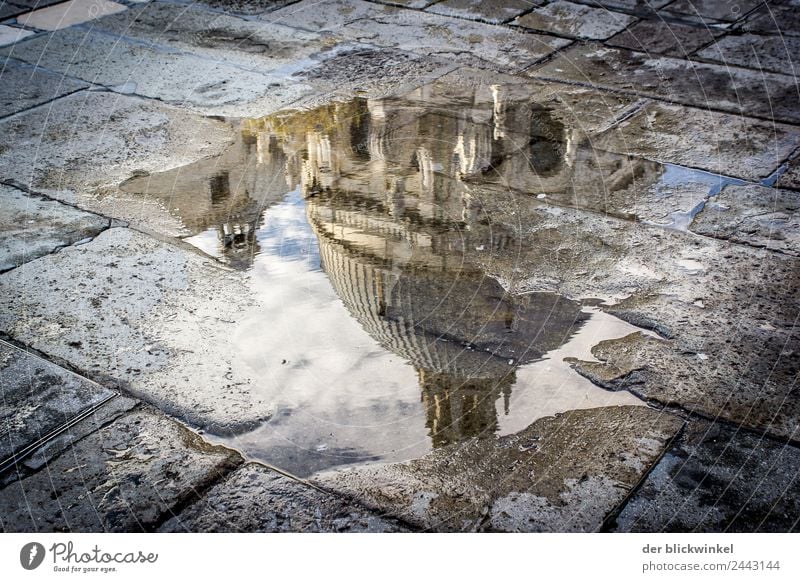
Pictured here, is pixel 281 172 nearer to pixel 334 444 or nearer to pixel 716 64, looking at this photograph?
pixel 334 444

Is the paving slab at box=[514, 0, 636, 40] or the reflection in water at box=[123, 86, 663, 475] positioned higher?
the paving slab at box=[514, 0, 636, 40]

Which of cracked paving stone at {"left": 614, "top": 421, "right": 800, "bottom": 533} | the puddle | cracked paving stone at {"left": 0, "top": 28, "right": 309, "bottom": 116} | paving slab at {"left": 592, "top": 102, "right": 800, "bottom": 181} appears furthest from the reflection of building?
cracked paving stone at {"left": 614, "top": 421, "right": 800, "bottom": 533}

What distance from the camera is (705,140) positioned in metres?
4.12

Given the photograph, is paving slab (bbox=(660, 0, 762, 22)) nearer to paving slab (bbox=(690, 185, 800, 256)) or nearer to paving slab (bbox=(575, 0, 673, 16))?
paving slab (bbox=(575, 0, 673, 16))

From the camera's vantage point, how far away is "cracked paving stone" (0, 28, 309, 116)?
4582 millimetres

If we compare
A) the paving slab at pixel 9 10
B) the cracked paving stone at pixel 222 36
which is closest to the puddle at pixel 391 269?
the cracked paving stone at pixel 222 36

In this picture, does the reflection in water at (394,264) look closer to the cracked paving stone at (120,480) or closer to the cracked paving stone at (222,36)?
the cracked paving stone at (120,480)

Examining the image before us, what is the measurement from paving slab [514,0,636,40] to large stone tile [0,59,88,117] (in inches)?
107

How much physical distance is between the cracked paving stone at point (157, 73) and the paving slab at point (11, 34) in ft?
0.27

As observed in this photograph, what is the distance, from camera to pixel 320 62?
16.5ft

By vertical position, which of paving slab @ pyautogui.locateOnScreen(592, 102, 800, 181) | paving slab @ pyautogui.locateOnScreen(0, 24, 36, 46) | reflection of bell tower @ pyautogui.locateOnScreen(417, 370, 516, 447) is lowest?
reflection of bell tower @ pyautogui.locateOnScreen(417, 370, 516, 447)
